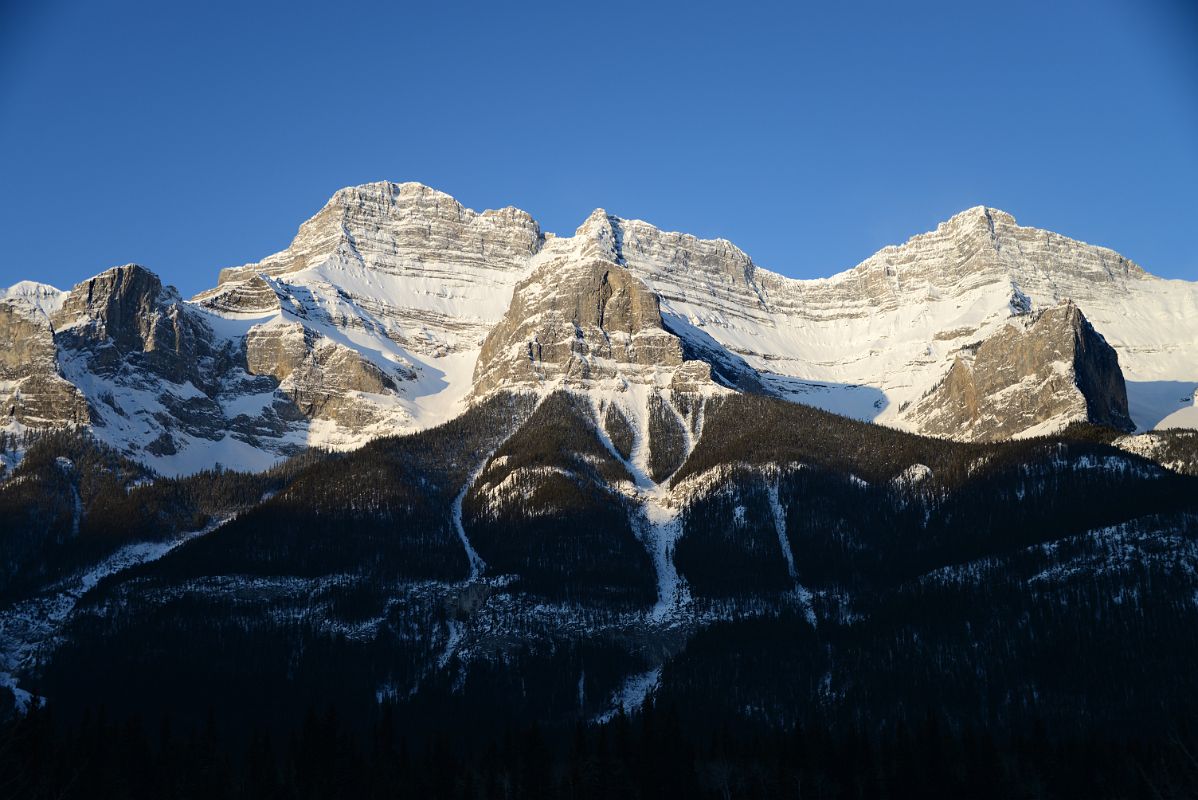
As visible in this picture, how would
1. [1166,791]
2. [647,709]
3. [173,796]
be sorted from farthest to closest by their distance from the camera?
1. [647,709]
2. [173,796]
3. [1166,791]

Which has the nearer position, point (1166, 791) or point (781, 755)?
point (1166, 791)

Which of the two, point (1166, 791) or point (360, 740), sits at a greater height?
point (360, 740)

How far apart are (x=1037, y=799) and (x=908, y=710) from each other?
40.3 meters

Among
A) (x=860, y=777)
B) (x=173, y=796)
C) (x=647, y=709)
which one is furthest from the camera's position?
(x=647, y=709)

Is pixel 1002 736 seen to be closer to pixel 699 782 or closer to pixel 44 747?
pixel 699 782

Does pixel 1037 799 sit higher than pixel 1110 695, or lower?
lower

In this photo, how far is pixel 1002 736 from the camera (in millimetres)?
189375

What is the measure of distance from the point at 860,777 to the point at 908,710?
1466 inches

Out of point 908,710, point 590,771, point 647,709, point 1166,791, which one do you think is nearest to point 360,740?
point 647,709

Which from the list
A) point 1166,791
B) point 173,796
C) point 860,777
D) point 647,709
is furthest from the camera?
point 647,709

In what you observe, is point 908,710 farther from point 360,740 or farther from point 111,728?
point 111,728

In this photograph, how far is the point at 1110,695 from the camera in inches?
7682

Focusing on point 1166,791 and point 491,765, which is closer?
point 1166,791

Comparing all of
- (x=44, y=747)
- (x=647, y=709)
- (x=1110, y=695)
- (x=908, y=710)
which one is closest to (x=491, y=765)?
(x=647, y=709)
